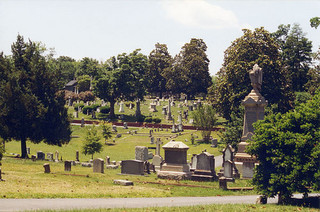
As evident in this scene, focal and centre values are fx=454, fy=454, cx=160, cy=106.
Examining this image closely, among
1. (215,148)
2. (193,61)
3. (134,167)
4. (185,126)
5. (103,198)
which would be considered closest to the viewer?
(103,198)

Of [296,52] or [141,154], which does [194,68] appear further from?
[141,154]

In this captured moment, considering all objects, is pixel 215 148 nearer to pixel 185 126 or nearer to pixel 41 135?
pixel 185 126

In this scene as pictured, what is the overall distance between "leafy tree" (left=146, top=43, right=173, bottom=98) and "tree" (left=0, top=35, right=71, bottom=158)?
238 feet

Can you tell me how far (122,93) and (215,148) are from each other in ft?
112

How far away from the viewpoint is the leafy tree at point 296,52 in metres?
76.6

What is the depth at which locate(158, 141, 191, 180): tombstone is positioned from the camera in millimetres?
26938

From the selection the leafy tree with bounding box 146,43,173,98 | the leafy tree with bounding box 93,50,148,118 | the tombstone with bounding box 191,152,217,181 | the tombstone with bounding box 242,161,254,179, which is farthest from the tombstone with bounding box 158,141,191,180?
the leafy tree with bounding box 146,43,173,98

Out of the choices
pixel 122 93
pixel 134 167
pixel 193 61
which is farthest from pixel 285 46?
pixel 134 167

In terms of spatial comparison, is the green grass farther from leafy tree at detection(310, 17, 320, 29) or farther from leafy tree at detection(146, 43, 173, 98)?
leafy tree at detection(146, 43, 173, 98)

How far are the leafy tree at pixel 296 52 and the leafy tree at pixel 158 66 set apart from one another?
127 feet

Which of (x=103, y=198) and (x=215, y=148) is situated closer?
(x=103, y=198)

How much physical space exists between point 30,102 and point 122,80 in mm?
43675

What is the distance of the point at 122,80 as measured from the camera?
8075 centimetres

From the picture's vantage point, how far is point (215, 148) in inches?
2009
